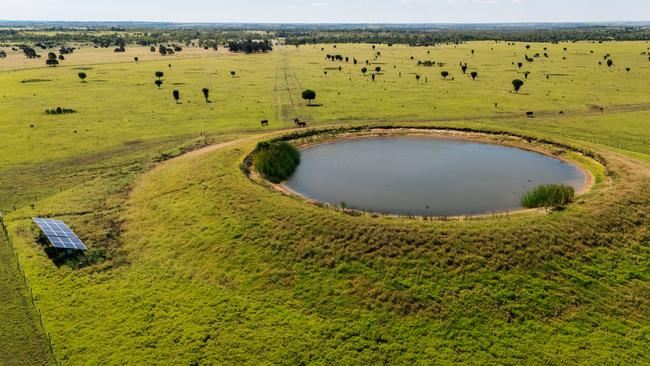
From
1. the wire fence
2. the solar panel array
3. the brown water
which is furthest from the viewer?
the brown water

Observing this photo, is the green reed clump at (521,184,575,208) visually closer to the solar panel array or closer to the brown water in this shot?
the brown water

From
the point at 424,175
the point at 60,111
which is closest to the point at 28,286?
the point at 424,175

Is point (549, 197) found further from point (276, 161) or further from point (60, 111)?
point (60, 111)

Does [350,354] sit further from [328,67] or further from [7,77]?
[7,77]

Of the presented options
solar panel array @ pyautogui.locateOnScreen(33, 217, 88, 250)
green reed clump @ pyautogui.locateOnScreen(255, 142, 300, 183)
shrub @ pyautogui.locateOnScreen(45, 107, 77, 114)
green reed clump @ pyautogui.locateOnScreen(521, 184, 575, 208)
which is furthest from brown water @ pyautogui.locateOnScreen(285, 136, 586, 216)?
shrub @ pyautogui.locateOnScreen(45, 107, 77, 114)

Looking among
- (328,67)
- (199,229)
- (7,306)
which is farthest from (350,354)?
(328,67)

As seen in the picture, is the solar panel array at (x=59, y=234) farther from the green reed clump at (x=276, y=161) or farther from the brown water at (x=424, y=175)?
the brown water at (x=424, y=175)

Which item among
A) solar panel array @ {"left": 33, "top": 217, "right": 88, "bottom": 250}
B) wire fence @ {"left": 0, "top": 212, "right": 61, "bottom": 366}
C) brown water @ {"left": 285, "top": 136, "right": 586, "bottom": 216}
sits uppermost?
brown water @ {"left": 285, "top": 136, "right": 586, "bottom": 216}
